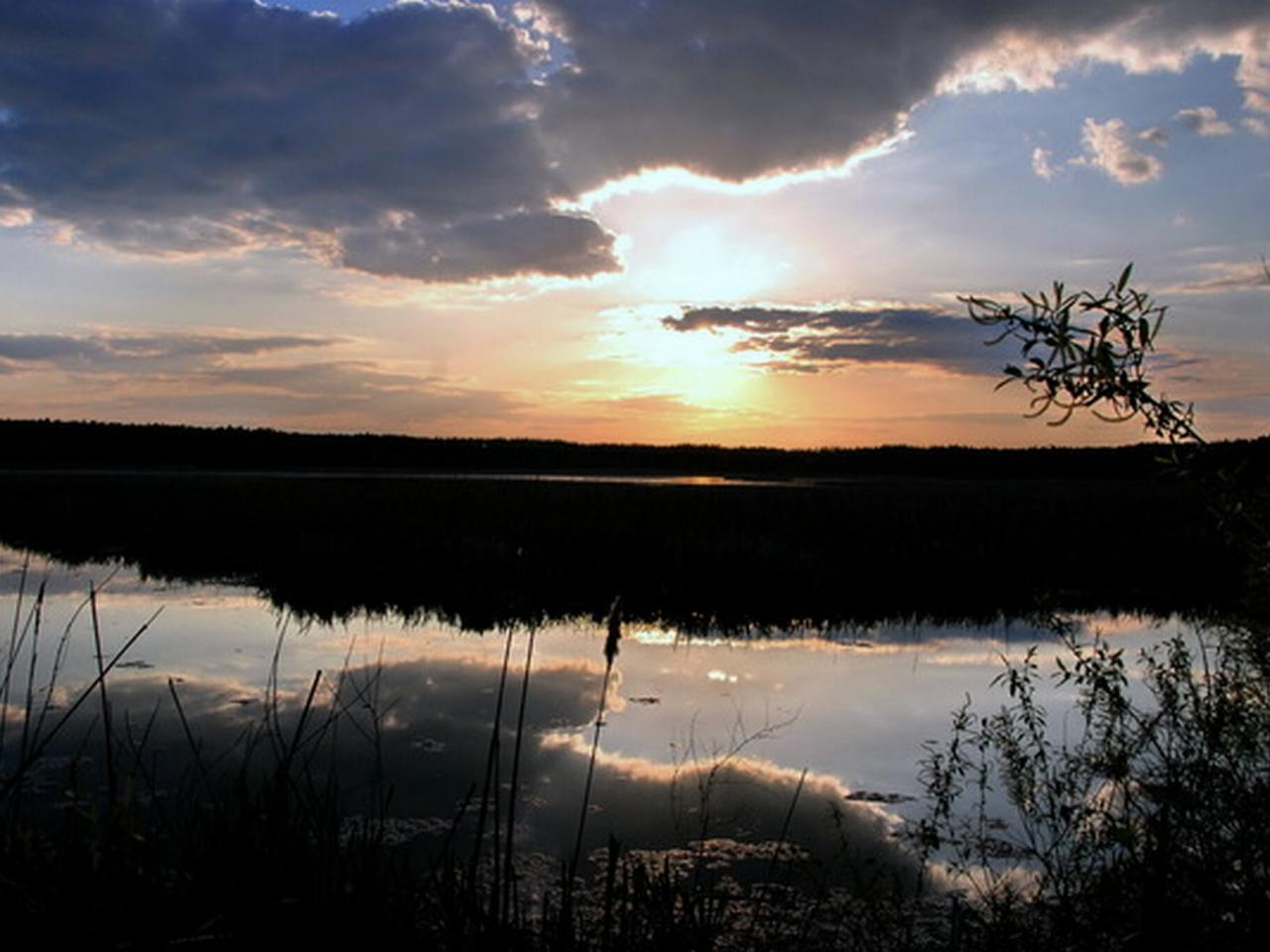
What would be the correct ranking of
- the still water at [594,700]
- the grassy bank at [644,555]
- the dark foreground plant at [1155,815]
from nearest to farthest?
the dark foreground plant at [1155,815] → the still water at [594,700] → the grassy bank at [644,555]

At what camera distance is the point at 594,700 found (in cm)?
899

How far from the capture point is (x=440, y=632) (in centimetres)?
1206

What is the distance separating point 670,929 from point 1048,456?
95677mm

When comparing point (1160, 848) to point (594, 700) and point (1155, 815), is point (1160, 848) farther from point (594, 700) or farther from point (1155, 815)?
point (594, 700)

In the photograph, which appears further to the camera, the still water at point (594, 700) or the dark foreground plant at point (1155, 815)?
the still water at point (594, 700)

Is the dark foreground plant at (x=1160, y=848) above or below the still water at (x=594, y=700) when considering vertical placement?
above

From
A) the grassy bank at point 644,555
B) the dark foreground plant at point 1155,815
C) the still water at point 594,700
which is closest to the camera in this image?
the dark foreground plant at point 1155,815

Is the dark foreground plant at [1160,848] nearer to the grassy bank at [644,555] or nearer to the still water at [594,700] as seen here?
the still water at [594,700]

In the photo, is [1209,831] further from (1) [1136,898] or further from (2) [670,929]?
(2) [670,929]

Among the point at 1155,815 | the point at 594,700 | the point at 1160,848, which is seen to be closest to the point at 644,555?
the point at 594,700

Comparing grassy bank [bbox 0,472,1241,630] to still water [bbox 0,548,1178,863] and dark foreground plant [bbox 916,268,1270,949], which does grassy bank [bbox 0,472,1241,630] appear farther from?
dark foreground plant [bbox 916,268,1270,949]

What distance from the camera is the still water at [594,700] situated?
6.25 meters

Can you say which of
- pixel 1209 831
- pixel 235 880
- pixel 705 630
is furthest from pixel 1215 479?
pixel 705 630

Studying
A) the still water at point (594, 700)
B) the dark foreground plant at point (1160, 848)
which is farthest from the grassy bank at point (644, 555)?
the dark foreground plant at point (1160, 848)
